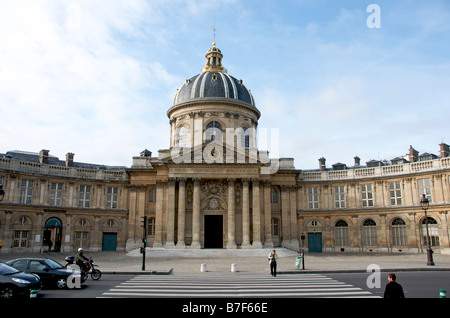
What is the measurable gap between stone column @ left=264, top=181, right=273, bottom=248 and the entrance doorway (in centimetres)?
497

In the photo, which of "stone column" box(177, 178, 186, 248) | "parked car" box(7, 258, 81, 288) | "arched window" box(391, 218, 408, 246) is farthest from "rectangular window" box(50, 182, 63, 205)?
"arched window" box(391, 218, 408, 246)

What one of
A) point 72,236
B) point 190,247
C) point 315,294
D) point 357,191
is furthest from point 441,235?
point 72,236

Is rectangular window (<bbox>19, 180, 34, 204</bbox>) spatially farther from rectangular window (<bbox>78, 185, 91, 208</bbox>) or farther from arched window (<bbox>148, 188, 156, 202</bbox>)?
arched window (<bbox>148, 188, 156, 202</bbox>)

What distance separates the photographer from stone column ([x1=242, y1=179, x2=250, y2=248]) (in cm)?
4022

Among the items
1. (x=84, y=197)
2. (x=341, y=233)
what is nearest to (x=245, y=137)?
(x=341, y=233)

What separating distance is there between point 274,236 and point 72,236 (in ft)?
76.9

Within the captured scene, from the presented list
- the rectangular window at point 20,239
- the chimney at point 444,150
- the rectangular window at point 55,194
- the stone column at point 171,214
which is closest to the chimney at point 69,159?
the rectangular window at point 55,194

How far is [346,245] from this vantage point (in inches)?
1794

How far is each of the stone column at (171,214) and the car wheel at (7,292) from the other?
26574 millimetres

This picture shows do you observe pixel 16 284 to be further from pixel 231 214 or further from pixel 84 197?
pixel 84 197

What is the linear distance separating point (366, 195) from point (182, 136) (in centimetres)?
2440

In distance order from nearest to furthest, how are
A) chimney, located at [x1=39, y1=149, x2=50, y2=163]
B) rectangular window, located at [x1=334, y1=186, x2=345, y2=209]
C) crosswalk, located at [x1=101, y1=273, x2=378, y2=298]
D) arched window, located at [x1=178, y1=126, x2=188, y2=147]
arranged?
crosswalk, located at [x1=101, y1=273, x2=378, y2=298] < chimney, located at [x1=39, y1=149, x2=50, y2=163] < rectangular window, located at [x1=334, y1=186, x2=345, y2=209] < arched window, located at [x1=178, y1=126, x2=188, y2=147]
